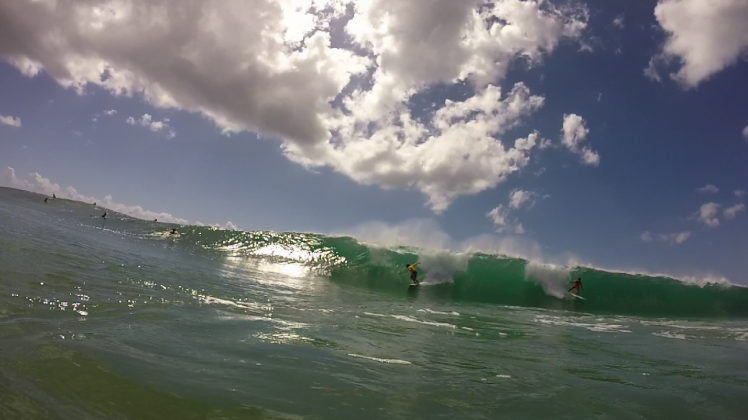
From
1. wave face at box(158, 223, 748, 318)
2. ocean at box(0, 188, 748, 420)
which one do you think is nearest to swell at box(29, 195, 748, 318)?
wave face at box(158, 223, 748, 318)

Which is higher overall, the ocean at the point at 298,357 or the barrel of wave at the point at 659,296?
the barrel of wave at the point at 659,296

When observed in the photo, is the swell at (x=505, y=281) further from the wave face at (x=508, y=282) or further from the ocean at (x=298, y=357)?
the ocean at (x=298, y=357)

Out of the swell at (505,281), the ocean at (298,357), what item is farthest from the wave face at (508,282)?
the ocean at (298,357)

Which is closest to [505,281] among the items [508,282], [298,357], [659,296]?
[508,282]

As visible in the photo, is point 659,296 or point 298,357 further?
point 659,296

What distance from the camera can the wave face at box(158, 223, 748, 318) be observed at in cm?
1819

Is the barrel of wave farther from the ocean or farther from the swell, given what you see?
the ocean

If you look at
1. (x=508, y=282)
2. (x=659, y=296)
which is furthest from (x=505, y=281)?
(x=659, y=296)

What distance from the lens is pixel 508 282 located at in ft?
66.8

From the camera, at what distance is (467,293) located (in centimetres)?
1858

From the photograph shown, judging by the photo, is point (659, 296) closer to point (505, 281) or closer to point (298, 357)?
point (505, 281)

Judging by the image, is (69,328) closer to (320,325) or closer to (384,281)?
(320,325)

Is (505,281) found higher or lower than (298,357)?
higher

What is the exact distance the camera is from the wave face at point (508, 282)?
18188mm
